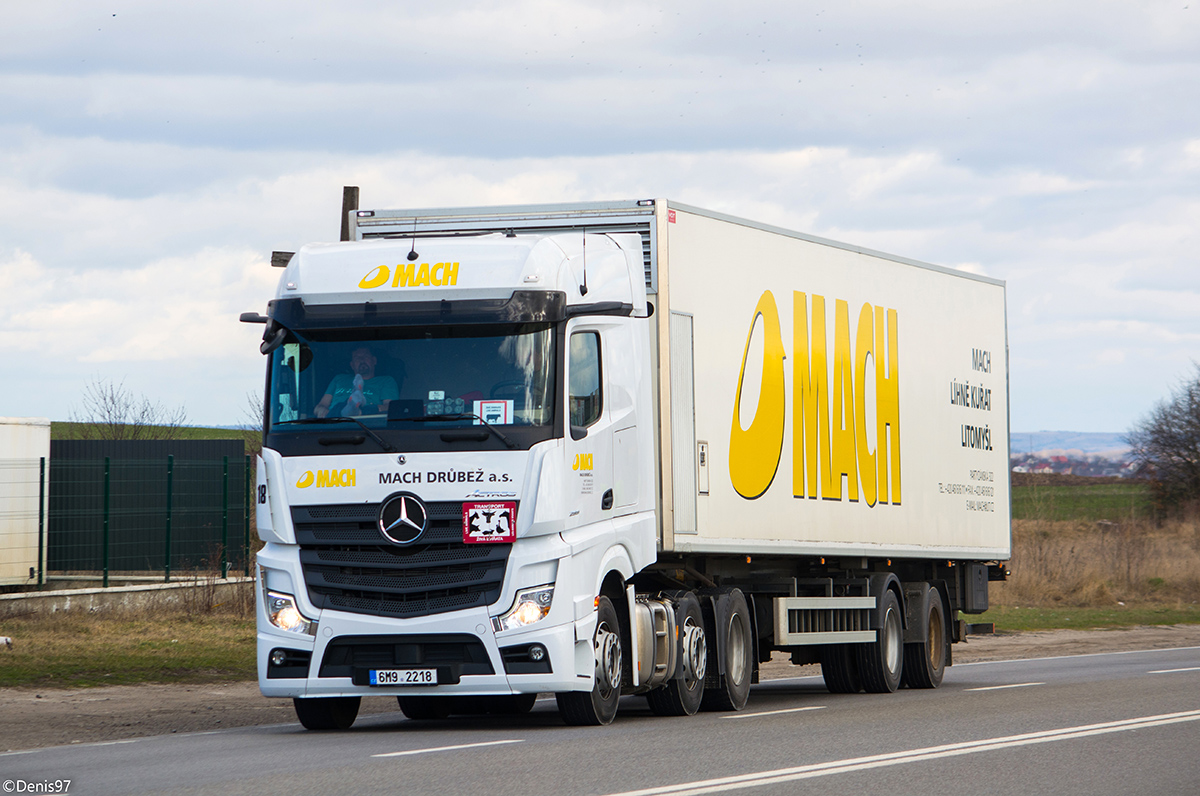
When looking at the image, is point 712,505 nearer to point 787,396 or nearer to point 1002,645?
point 787,396

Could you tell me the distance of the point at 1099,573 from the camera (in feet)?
127

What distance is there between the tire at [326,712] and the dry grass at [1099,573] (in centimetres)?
2595

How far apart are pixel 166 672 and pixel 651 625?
8.33m

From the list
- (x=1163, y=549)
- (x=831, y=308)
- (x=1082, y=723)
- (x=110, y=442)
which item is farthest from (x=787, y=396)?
(x=1163, y=549)

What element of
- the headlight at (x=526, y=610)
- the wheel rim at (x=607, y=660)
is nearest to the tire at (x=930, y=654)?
the wheel rim at (x=607, y=660)

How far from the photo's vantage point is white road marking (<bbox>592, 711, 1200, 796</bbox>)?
8.59m

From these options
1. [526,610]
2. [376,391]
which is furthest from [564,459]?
[376,391]

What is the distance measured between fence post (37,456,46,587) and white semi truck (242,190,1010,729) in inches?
438

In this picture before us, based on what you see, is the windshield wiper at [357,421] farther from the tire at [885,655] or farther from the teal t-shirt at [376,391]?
the tire at [885,655]

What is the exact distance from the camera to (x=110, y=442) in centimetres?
3166

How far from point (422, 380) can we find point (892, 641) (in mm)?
8298

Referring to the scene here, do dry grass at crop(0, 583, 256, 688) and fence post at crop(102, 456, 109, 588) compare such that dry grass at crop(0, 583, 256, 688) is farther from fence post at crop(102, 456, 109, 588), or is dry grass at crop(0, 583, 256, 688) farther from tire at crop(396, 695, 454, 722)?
tire at crop(396, 695, 454, 722)

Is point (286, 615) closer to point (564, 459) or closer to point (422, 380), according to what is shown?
point (422, 380)

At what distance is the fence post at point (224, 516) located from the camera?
25.5 meters
